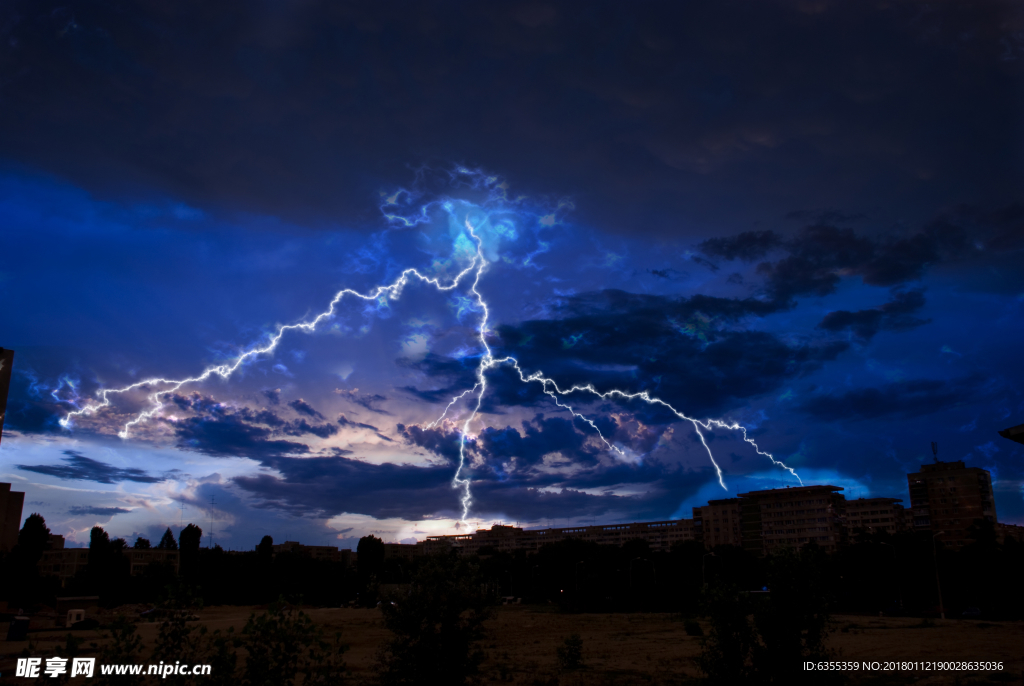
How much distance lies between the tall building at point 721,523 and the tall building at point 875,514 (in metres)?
22.2

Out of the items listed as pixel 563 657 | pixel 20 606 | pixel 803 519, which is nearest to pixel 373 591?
pixel 563 657

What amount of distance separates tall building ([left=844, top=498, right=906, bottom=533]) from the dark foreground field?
315 feet

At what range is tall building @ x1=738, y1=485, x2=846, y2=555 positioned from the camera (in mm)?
123625

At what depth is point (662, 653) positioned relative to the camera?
3203cm

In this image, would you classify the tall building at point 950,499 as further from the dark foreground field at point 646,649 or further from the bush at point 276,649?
the bush at point 276,649

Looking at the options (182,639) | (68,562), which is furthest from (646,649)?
(68,562)

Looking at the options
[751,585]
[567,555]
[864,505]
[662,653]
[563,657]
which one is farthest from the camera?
[864,505]

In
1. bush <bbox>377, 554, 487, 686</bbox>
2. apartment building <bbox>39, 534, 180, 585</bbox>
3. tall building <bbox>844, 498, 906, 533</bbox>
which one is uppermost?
tall building <bbox>844, 498, 906, 533</bbox>

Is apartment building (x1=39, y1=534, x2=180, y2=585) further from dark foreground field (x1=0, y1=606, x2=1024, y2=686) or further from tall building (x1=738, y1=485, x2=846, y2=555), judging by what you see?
tall building (x1=738, y1=485, x2=846, y2=555)

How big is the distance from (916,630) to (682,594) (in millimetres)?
31023

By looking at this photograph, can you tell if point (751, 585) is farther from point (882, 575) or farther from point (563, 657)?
point (563, 657)

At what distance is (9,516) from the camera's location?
226 ft

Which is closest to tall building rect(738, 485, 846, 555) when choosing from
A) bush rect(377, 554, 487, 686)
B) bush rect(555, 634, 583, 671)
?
bush rect(555, 634, 583, 671)

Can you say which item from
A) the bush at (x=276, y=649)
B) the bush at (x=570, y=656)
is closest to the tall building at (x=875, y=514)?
the bush at (x=570, y=656)
